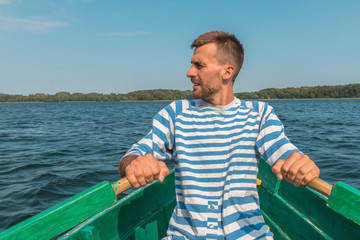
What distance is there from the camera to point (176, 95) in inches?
5659

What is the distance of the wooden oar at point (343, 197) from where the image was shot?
146 cm

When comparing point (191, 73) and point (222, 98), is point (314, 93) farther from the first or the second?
point (191, 73)

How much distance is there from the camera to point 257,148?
1924 millimetres

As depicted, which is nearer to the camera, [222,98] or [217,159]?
[217,159]

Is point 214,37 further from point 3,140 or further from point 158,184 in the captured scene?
point 3,140

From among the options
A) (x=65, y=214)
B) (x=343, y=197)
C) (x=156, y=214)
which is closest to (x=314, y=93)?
(x=156, y=214)

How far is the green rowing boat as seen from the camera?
57.3 inches

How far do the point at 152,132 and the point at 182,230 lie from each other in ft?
2.24

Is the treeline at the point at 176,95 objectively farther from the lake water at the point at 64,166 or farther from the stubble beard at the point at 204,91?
the stubble beard at the point at 204,91

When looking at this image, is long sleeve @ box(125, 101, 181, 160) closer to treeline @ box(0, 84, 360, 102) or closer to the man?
the man

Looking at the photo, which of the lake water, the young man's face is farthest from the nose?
the lake water

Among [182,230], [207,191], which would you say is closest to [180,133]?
[207,191]

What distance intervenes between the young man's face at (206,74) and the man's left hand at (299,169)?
701 millimetres

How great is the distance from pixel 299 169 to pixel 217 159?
0.53 meters
